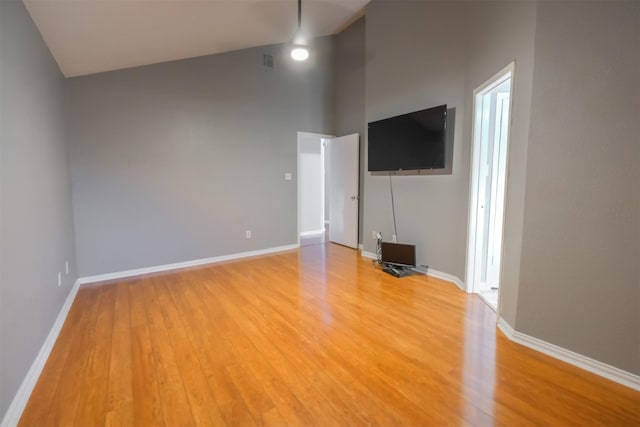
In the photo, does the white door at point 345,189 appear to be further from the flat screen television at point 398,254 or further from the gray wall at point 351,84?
the flat screen television at point 398,254

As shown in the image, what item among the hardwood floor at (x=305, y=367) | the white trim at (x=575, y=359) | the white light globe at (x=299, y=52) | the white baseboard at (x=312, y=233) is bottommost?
the hardwood floor at (x=305, y=367)

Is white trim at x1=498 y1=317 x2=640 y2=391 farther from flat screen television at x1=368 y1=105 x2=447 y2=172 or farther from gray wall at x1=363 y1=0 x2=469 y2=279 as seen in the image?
flat screen television at x1=368 y1=105 x2=447 y2=172

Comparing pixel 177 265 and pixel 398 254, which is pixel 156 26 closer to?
pixel 177 265

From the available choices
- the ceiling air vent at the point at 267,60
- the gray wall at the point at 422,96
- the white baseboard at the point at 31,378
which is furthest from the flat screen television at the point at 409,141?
the white baseboard at the point at 31,378

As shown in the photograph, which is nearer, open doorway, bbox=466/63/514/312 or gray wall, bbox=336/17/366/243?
open doorway, bbox=466/63/514/312

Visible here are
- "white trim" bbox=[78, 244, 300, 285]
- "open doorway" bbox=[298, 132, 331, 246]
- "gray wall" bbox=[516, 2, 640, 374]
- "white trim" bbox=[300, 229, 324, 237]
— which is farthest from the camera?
"white trim" bbox=[300, 229, 324, 237]

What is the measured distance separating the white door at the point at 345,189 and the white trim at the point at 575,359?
10.1 feet

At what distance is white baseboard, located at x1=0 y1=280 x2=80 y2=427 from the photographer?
5.02 ft

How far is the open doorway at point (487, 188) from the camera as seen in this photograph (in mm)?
3004

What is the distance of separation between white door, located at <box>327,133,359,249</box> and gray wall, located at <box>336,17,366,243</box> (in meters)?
0.10

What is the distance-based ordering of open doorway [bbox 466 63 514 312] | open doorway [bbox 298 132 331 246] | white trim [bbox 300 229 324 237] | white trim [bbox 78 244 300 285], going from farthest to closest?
1. white trim [bbox 300 229 324 237]
2. open doorway [bbox 298 132 331 246]
3. white trim [bbox 78 244 300 285]
4. open doorway [bbox 466 63 514 312]

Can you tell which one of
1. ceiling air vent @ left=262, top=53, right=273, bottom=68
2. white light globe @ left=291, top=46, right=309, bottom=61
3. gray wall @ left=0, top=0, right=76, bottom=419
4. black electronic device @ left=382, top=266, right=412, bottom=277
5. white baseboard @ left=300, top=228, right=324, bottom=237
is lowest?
black electronic device @ left=382, top=266, right=412, bottom=277

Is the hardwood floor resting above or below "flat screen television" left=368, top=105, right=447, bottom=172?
below

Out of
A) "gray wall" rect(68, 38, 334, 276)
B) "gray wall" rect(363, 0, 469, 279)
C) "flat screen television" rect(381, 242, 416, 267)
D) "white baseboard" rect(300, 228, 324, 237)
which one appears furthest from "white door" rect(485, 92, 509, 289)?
"white baseboard" rect(300, 228, 324, 237)
